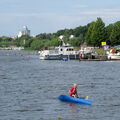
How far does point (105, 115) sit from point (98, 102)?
630 cm

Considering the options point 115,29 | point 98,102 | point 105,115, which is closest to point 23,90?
point 98,102

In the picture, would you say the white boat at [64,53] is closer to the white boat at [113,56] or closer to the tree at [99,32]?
the white boat at [113,56]

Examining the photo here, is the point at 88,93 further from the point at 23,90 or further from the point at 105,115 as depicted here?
the point at 105,115

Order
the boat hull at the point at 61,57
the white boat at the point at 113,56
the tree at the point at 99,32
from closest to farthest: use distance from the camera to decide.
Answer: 1. the white boat at the point at 113,56
2. the boat hull at the point at 61,57
3. the tree at the point at 99,32

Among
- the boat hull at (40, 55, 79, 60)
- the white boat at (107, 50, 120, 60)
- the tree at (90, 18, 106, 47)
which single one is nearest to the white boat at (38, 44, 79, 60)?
the boat hull at (40, 55, 79, 60)

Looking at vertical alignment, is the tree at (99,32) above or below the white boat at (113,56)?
above

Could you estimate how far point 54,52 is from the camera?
5177 inches

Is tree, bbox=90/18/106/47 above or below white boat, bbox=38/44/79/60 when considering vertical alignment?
above

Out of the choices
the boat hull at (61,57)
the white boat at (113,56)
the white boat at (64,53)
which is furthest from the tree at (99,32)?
the white boat at (113,56)

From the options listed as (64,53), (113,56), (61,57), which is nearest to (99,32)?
(61,57)

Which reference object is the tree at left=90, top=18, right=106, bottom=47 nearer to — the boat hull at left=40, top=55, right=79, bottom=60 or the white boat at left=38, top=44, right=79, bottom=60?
the boat hull at left=40, top=55, right=79, bottom=60

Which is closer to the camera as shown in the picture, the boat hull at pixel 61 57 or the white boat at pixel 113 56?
the white boat at pixel 113 56

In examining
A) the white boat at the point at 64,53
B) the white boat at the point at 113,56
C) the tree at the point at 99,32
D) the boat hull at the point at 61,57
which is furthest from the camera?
the tree at the point at 99,32

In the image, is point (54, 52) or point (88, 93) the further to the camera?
point (54, 52)
